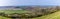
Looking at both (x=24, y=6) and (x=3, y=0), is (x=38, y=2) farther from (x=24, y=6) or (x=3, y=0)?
(x=3, y=0)

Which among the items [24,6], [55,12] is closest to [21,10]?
[24,6]

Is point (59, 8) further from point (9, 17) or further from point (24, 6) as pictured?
point (9, 17)

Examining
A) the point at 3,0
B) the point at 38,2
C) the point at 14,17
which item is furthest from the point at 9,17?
the point at 38,2

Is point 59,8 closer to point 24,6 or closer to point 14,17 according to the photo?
point 24,6

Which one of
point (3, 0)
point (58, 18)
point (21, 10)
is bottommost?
point (58, 18)

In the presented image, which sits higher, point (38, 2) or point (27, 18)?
point (38, 2)

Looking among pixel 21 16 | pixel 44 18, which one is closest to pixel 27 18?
pixel 21 16

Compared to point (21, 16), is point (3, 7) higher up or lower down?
higher up
